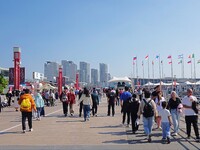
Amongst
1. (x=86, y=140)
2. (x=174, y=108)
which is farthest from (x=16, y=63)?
(x=174, y=108)

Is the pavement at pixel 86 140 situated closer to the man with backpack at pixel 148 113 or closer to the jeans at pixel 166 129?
the jeans at pixel 166 129

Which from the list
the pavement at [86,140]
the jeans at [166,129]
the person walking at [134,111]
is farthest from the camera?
the person walking at [134,111]

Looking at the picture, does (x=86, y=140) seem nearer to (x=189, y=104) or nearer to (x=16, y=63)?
(x=189, y=104)

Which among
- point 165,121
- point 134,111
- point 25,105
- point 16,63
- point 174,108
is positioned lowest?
point 165,121

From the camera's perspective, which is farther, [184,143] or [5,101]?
[5,101]

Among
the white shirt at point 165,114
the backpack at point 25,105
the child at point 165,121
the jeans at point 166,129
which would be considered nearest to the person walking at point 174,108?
the child at point 165,121

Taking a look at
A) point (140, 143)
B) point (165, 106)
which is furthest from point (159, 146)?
point (165, 106)

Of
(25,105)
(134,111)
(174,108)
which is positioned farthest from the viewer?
(25,105)

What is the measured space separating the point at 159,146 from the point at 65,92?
40.9 ft

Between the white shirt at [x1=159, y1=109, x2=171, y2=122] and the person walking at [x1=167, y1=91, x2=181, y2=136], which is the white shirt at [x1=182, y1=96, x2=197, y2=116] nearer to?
the white shirt at [x1=159, y1=109, x2=171, y2=122]

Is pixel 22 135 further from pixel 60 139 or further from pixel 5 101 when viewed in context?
pixel 5 101

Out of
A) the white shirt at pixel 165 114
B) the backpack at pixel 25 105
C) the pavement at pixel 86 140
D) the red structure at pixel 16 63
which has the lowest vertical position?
the pavement at pixel 86 140

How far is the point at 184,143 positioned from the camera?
33.5ft

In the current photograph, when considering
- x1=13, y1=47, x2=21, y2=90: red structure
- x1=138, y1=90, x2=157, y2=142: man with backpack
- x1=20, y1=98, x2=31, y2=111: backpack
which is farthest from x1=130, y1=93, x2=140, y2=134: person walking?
x1=13, y1=47, x2=21, y2=90: red structure
